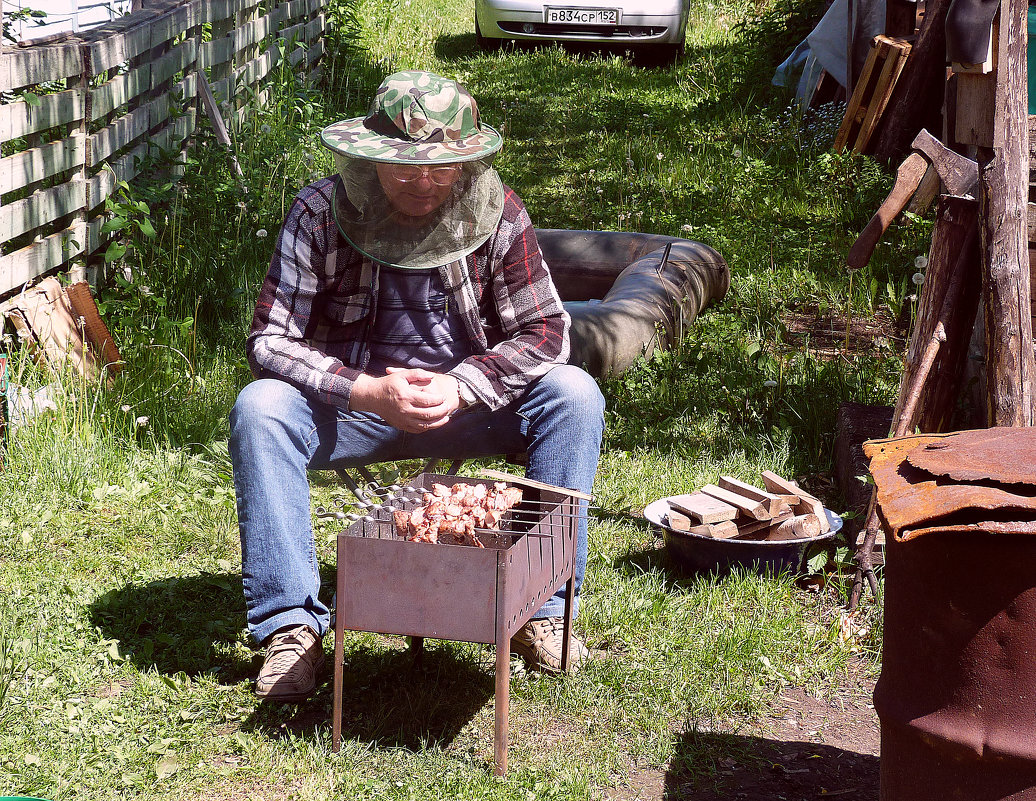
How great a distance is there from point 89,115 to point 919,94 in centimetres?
534

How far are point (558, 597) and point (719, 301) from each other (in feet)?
11.9

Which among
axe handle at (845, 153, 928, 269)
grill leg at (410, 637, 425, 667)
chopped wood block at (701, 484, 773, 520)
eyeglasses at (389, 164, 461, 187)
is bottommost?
grill leg at (410, 637, 425, 667)

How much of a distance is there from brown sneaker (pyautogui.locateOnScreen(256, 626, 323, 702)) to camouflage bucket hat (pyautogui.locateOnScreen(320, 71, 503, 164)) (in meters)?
1.35

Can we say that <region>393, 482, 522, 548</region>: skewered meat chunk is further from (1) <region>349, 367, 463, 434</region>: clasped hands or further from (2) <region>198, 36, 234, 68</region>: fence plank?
(2) <region>198, 36, 234, 68</region>: fence plank

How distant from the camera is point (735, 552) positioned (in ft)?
12.0

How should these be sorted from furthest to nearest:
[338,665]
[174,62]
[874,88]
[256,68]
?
[256,68] < [874,88] < [174,62] < [338,665]

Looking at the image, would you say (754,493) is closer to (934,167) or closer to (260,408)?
(934,167)

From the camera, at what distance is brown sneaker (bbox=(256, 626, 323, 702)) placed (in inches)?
116

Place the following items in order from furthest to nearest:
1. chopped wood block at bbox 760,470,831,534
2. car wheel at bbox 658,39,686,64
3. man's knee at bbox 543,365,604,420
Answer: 1. car wheel at bbox 658,39,686,64
2. chopped wood block at bbox 760,470,831,534
3. man's knee at bbox 543,365,604,420

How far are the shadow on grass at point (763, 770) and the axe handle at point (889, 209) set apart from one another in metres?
1.33

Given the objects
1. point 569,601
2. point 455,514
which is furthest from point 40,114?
point 569,601

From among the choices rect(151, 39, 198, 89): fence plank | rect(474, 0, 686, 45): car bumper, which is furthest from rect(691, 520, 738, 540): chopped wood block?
rect(474, 0, 686, 45): car bumper

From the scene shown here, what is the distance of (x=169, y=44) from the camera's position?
6.40m

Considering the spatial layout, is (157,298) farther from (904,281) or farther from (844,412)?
(904,281)
